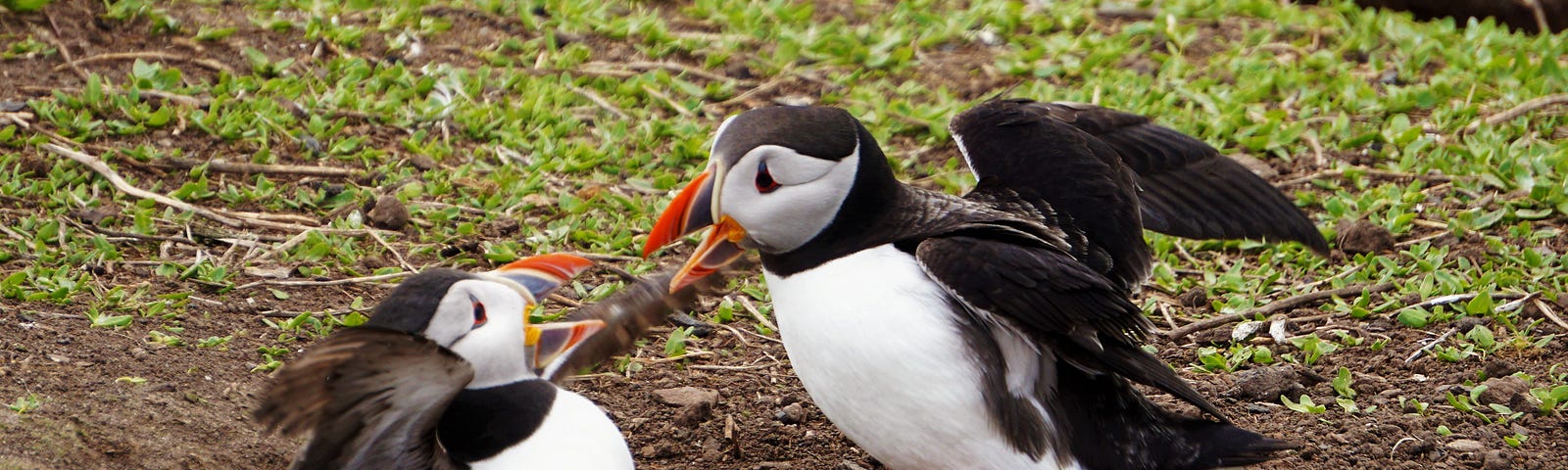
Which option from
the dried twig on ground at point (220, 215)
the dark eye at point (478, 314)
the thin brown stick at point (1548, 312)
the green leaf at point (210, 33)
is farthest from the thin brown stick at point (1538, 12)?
the dark eye at point (478, 314)

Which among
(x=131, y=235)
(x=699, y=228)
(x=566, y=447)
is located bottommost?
(x=131, y=235)

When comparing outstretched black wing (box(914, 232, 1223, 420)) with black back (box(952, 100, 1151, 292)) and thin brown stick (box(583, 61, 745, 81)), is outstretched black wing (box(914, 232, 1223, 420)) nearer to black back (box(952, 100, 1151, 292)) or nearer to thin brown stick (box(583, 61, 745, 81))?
black back (box(952, 100, 1151, 292))

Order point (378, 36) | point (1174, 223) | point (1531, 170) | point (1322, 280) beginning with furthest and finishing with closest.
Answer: point (378, 36) < point (1531, 170) < point (1322, 280) < point (1174, 223)

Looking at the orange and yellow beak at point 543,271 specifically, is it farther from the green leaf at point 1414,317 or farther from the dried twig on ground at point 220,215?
the green leaf at point 1414,317

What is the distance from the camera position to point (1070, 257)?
366 centimetres

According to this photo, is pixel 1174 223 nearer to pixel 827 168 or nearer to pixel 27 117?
pixel 827 168

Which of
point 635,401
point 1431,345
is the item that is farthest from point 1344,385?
point 635,401

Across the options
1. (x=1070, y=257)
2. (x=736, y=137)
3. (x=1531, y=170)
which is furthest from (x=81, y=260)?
(x=1531, y=170)

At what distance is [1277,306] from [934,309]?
1.98 meters

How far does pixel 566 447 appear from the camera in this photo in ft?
11.3

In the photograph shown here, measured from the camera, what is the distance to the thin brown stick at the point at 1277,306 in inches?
195

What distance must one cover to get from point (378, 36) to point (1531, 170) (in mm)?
4508

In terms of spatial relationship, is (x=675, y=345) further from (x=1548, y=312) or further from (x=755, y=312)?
(x=1548, y=312)

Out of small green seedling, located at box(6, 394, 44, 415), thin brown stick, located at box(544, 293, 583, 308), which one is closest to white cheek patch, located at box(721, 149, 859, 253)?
thin brown stick, located at box(544, 293, 583, 308)
